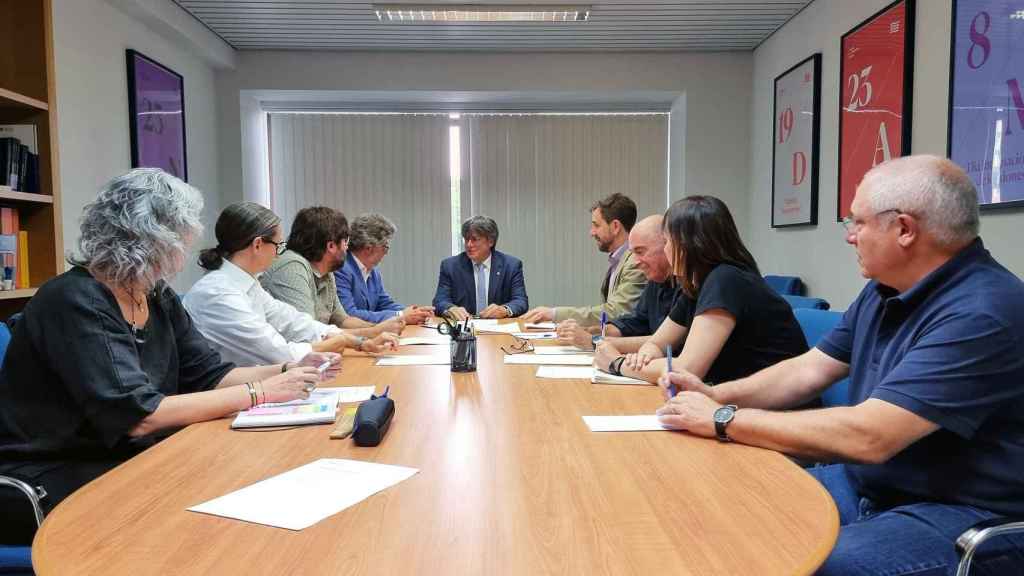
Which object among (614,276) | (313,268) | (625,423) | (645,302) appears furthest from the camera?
(614,276)

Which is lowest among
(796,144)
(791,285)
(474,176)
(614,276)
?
(791,285)

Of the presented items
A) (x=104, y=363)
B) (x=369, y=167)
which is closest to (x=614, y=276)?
(x=104, y=363)


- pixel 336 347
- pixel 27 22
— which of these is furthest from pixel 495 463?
pixel 27 22

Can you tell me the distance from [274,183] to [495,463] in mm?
5303

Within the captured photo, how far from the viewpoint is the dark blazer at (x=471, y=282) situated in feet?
16.2

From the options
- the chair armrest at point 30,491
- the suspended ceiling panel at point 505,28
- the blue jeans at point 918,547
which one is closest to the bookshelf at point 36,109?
the suspended ceiling panel at point 505,28

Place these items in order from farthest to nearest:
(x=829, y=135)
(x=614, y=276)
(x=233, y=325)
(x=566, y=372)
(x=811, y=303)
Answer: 1. (x=829, y=135)
2. (x=614, y=276)
3. (x=811, y=303)
4. (x=233, y=325)
5. (x=566, y=372)

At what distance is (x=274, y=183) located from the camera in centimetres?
607

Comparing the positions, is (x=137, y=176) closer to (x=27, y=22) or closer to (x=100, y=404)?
(x=100, y=404)

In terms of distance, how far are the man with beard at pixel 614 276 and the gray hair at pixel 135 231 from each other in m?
2.02

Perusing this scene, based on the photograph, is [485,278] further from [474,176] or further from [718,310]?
[718,310]

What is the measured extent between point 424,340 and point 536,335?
0.56 m

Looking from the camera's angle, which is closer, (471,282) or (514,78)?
(471,282)

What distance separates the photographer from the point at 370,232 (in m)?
4.51
